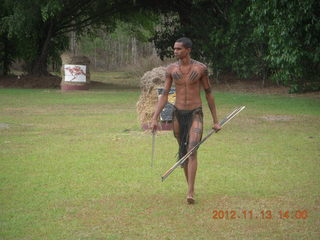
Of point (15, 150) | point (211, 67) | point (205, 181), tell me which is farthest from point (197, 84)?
point (211, 67)

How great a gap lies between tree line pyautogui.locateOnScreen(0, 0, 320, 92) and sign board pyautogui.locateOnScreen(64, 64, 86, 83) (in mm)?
2603

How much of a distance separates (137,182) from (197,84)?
1785mm

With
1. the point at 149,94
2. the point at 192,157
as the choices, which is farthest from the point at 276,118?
the point at 192,157

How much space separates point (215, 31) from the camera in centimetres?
2859

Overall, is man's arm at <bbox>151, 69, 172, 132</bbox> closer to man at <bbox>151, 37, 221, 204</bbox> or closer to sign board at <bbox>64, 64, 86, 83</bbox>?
man at <bbox>151, 37, 221, 204</bbox>

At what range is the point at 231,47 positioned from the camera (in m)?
27.6

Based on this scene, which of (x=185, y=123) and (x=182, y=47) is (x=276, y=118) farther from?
(x=182, y=47)

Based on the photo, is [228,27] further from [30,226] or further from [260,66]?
[30,226]

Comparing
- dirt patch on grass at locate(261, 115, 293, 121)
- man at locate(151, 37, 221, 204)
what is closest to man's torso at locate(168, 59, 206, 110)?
man at locate(151, 37, 221, 204)

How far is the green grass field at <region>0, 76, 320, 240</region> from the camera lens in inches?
243

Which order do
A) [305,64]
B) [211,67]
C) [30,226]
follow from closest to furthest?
[30,226] → [305,64] → [211,67]

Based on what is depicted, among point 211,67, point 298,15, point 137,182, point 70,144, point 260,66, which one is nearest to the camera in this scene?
point 137,182
